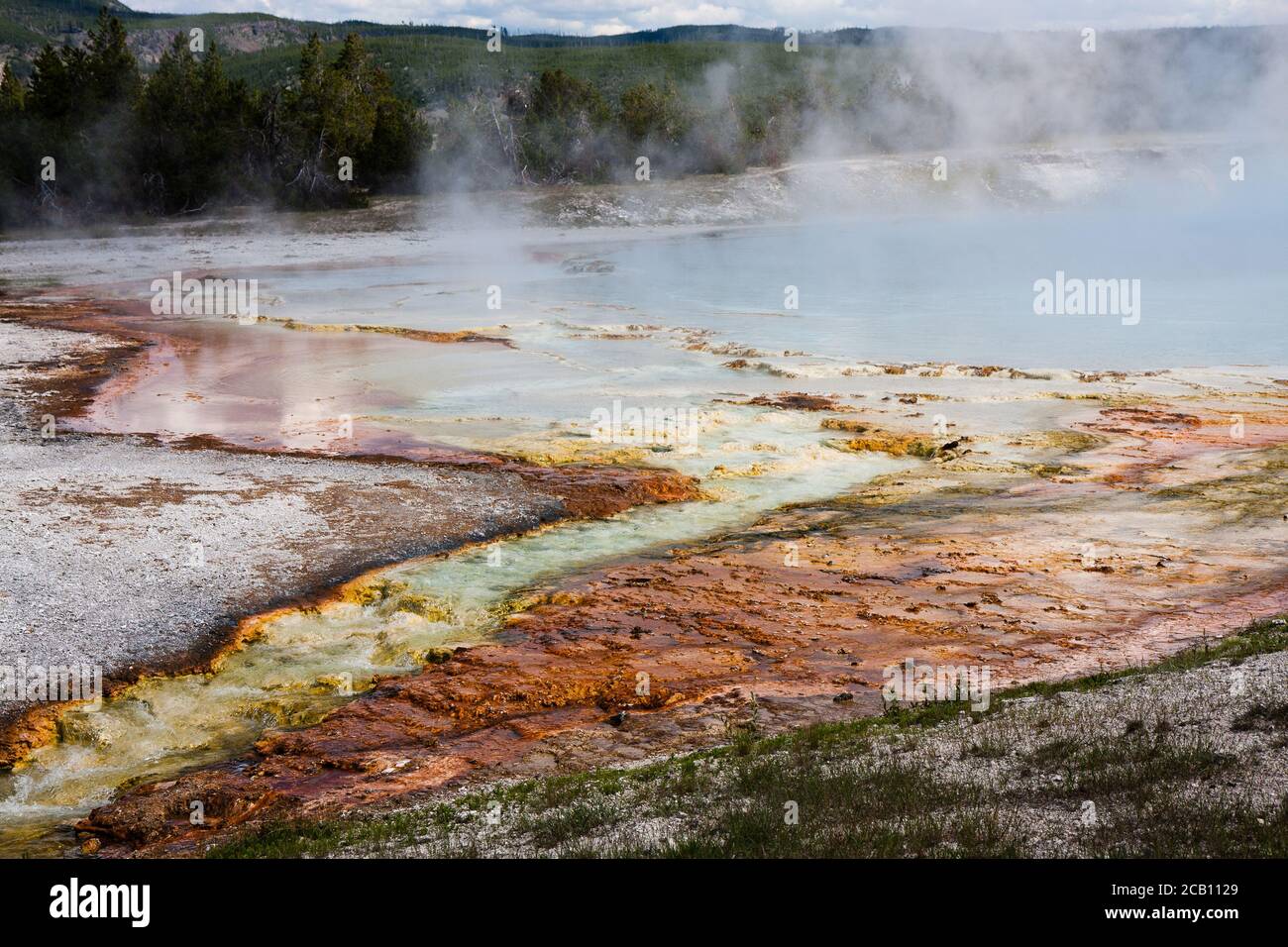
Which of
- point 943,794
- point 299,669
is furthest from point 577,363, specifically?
point 943,794

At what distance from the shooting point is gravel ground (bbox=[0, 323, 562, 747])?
20.9 ft

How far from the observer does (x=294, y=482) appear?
9.22 metres

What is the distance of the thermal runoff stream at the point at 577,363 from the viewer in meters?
6.44

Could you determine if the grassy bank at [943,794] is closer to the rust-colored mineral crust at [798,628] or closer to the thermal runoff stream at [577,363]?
the rust-colored mineral crust at [798,628]

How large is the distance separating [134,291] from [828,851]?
21535 mm

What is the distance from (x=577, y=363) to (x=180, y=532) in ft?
26.1

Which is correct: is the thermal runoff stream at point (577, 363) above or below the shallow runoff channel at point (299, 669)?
above

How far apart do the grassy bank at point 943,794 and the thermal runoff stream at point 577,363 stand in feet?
5.46

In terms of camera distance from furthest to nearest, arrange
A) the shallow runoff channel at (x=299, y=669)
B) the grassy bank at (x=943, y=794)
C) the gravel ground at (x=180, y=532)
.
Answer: the gravel ground at (x=180, y=532) → the shallow runoff channel at (x=299, y=669) → the grassy bank at (x=943, y=794)

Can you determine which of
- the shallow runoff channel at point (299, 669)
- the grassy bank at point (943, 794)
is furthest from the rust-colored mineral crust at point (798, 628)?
the grassy bank at point (943, 794)

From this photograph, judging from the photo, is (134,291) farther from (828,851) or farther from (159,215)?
(828,851)

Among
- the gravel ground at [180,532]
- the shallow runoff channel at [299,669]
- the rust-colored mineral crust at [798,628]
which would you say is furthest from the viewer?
the gravel ground at [180,532]

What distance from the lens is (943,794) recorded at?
4195 mm

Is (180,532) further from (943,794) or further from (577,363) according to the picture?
(577,363)
